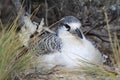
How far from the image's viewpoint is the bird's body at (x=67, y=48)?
18.7 ft

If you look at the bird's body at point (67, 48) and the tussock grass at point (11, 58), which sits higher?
the bird's body at point (67, 48)

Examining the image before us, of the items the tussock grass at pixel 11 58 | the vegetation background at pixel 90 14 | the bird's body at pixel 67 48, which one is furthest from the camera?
the vegetation background at pixel 90 14

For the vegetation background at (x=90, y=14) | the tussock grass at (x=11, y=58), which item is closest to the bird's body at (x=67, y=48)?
the tussock grass at (x=11, y=58)

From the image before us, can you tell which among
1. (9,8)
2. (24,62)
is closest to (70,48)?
(24,62)

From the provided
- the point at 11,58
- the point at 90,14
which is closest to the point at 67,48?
the point at 11,58

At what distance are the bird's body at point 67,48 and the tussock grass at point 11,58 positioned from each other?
0.32 m

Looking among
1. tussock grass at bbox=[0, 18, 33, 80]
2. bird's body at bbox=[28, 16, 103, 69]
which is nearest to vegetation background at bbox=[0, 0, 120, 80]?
bird's body at bbox=[28, 16, 103, 69]

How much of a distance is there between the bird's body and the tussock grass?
0.32 m

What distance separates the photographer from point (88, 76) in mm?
5086

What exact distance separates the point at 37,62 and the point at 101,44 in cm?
261

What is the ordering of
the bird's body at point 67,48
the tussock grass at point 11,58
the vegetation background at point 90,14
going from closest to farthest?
the tussock grass at point 11,58, the bird's body at point 67,48, the vegetation background at point 90,14

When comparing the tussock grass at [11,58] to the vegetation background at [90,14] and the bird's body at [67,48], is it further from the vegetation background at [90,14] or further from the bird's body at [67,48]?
the vegetation background at [90,14]

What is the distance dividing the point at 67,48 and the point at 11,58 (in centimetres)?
86

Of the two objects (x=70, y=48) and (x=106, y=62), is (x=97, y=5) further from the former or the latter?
(x=70, y=48)
